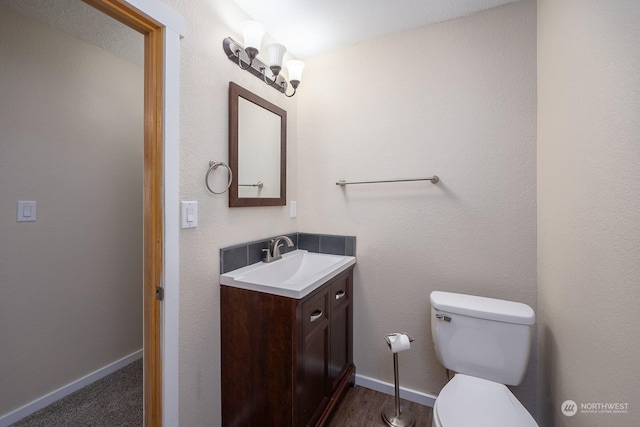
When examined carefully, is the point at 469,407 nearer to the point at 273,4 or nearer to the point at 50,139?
the point at 273,4

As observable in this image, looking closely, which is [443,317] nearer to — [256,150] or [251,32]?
[256,150]

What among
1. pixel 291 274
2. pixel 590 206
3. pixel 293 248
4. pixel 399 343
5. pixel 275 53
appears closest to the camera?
pixel 590 206

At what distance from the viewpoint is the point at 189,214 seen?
1.20m

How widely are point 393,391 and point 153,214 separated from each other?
1779 millimetres

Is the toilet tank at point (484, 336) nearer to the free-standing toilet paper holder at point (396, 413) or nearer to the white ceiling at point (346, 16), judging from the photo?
the free-standing toilet paper holder at point (396, 413)

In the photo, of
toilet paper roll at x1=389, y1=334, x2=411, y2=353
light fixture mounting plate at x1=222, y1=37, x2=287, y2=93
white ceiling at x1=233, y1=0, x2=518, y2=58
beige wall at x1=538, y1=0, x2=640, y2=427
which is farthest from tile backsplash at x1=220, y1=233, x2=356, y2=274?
white ceiling at x1=233, y1=0, x2=518, y2=58

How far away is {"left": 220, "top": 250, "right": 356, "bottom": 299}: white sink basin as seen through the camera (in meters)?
1.23

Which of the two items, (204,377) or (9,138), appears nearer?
(204,377)

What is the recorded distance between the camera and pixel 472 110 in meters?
1.57

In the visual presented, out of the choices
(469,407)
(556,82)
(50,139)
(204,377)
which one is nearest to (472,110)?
(556,82)

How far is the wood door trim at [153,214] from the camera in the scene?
109 cm

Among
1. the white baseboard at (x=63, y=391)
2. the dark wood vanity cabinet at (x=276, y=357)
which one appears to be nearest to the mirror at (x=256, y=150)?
the dark wood vanity cabinet at (x=276, y=357)

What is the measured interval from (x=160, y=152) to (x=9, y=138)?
112 centimetres

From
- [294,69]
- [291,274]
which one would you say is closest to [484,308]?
[291,274]
